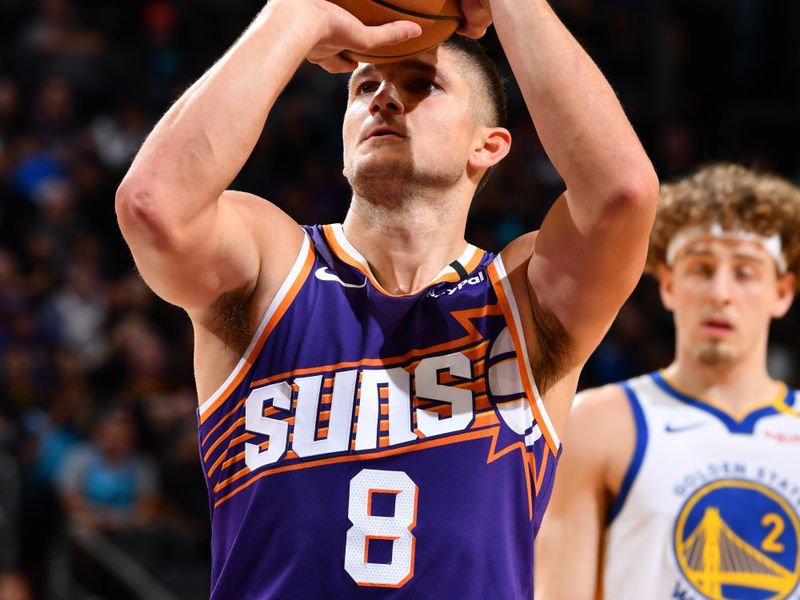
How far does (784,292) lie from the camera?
4547mm

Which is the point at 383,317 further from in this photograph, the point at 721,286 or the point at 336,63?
the point at 721,286

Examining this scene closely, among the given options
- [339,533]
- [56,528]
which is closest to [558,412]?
[339,533]

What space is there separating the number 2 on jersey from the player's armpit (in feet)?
5.17

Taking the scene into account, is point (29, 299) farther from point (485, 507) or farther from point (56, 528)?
point (485, 507)

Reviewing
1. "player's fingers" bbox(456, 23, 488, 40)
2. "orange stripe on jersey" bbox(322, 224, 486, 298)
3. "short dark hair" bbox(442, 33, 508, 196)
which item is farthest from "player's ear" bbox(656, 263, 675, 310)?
"player's fingers" bbox(456, 23, 488, 40)

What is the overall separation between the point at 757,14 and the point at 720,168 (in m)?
8.33

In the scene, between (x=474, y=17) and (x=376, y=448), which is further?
(x=474, y=17)

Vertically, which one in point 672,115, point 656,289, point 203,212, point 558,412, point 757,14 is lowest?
point 558,412

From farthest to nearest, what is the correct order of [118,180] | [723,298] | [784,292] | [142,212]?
[118,180]
[784,292]
[723,298]
[142,212]

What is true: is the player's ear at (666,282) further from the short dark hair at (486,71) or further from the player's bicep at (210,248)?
the player's bicep at (210,248)

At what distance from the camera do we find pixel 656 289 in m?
10.3

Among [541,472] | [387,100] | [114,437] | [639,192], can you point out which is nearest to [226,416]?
[541,472]

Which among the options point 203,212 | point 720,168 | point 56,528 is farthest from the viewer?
point 56,528

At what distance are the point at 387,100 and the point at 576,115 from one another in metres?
0.54
